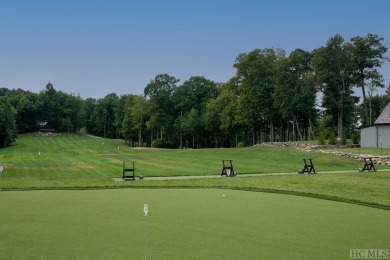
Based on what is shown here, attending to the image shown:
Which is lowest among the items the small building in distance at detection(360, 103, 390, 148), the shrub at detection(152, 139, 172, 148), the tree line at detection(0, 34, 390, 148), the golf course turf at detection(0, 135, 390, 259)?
the golf course turf at detection(0, 135, 390, 259)

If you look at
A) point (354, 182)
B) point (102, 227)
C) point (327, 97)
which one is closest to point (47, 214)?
point (102, 227)

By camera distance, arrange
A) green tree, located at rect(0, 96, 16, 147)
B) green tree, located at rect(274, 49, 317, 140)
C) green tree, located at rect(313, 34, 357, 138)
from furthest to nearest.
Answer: green tree, located at rect(0, 96, 16, 147) → green tree, located at rect(274, 49, 317, 140) → green tree, located at rect(313, 34, 357, 138)

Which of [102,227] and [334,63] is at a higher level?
[334,63]

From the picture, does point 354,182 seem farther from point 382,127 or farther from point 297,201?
point 382,127

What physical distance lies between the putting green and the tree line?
116 ft

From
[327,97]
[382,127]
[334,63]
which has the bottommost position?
[382,127]

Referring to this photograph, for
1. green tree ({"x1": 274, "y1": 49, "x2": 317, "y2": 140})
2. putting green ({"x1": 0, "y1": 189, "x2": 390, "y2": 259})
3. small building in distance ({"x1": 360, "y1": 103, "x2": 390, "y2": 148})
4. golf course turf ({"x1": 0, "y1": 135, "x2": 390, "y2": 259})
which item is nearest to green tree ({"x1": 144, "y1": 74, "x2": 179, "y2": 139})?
green tree ({"x1": 274, "y1": 49, "x2": 317, "y2": 140})

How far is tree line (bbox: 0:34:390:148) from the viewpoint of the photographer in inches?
1946

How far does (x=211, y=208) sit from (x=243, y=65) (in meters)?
52.3

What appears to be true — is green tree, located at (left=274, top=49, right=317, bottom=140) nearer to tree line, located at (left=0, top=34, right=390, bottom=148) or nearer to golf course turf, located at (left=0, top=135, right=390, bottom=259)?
tree line, located at (left=0, top=34, right=390, bottom=148)

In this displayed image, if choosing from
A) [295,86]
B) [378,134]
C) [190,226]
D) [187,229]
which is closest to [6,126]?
[295,86]

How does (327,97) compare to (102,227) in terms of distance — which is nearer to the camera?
(102,227)

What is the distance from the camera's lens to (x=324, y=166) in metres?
30.4

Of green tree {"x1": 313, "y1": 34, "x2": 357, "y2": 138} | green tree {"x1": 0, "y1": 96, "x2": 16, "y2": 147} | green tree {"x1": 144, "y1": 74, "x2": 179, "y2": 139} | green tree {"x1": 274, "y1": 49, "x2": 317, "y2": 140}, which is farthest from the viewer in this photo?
green tree {"x1": 144, "y1": 74, "x2": 179, "y2": 139}
